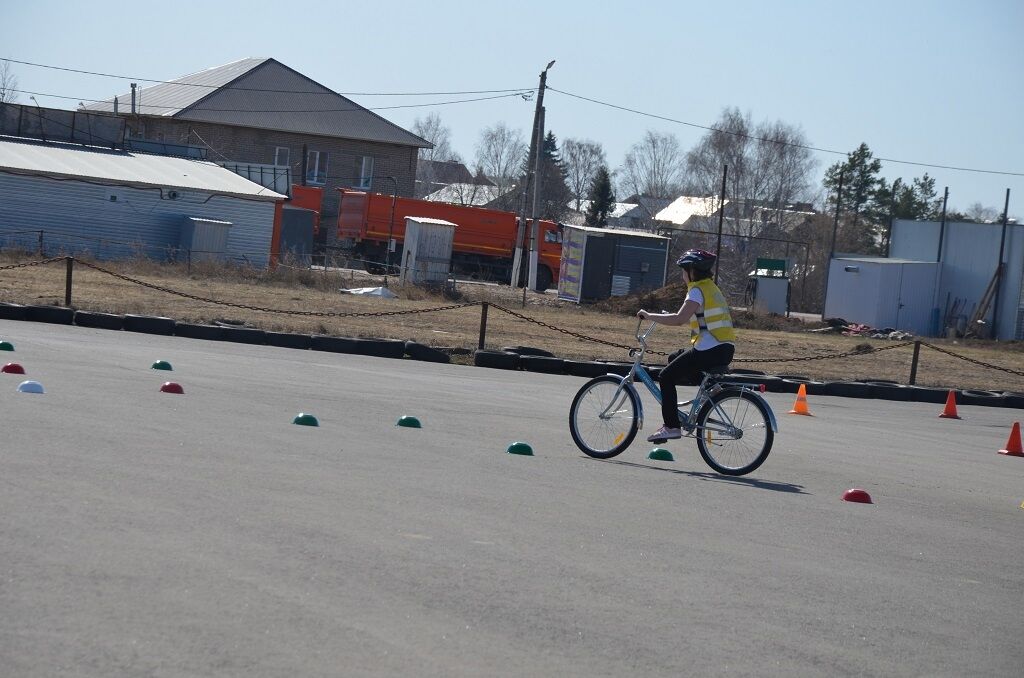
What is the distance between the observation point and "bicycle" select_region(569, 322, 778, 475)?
10086 mm

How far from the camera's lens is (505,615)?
525cm

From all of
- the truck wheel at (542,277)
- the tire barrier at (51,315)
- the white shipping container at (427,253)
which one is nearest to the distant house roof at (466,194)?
the truck wheel at (542,277)

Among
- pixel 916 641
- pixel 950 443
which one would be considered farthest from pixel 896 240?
pixel 916 641

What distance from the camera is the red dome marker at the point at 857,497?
926cm

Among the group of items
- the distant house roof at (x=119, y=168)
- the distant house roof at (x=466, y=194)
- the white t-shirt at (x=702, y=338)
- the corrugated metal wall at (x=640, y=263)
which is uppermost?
the distant house roof at (x=466, y=194)

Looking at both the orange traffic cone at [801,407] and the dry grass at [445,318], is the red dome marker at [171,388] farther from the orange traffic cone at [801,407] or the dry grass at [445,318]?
the dry grass at [445,318]

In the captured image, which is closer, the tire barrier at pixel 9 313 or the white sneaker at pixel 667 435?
the white sneaker at pixel 667 435

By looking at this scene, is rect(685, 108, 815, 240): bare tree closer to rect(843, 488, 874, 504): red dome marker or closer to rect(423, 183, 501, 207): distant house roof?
rect(423, 183, 501, 207): distant house roof

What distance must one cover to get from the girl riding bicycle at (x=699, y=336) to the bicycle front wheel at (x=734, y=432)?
26 centimetres

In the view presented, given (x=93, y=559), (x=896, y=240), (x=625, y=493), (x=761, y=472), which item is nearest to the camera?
(x=93, y=559)

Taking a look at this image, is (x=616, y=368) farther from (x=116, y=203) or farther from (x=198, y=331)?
(x=116, y=203)

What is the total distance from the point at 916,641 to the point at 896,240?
1851 inches

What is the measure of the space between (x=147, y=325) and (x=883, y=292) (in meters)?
30.7

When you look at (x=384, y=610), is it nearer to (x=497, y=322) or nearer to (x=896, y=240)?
(x=497, y=322)
